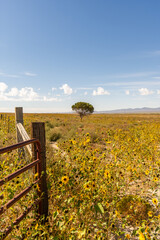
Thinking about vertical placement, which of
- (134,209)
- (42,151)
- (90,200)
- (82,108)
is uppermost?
(82,108)

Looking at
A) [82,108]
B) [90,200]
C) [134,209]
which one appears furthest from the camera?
[82,108]

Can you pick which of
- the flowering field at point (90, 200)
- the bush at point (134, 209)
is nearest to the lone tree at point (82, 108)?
the flowering field at point (90, 200)

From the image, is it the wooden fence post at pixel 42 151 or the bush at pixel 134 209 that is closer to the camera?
the wooden fence post at pixel 42 151

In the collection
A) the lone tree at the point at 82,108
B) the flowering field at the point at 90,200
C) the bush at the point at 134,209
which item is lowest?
the bush at the point at 134,209

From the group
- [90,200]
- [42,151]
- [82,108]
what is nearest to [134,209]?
[90,200]

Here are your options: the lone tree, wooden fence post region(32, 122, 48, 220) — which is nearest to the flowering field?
wooden fence post region(32, 122, 48, 220)

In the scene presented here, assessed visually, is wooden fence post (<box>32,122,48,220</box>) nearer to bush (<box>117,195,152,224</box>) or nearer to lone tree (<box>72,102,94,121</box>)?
bush (<box>117,195,152,224</box>)

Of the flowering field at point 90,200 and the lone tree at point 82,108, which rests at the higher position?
the lone tree at point 82,108

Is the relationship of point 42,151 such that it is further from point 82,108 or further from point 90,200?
point 82,108

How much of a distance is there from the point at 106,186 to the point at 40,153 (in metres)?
1.37

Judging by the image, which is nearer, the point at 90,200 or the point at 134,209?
the point at 90,200

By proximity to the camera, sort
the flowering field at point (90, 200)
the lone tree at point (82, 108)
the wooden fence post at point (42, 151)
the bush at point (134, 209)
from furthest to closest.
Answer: the lone tree at point (82, 108) → the bush at point (134, 209) → the wooden fence post at point (42, 151) → the flowering field at point (90, 200)

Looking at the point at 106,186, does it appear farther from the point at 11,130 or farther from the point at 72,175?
the point at 11,130

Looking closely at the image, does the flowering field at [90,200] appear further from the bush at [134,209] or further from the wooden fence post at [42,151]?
the wooden fence post at [42,151]
